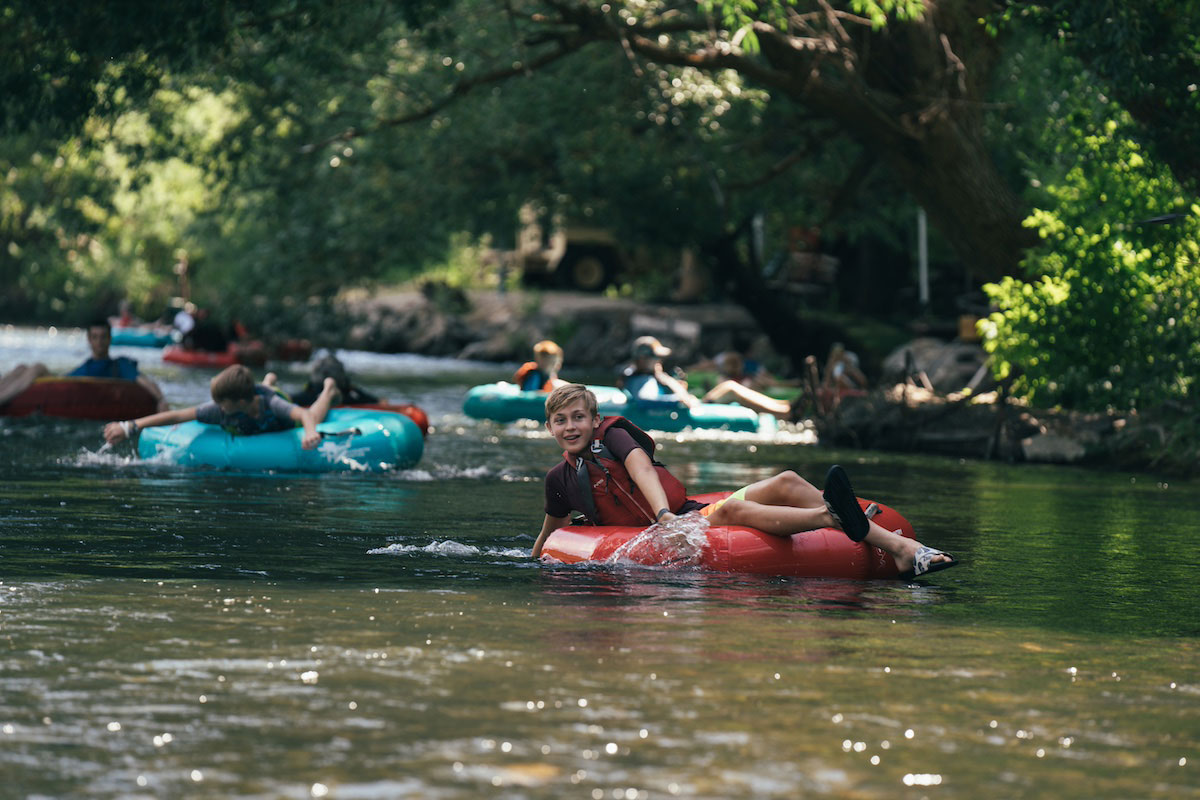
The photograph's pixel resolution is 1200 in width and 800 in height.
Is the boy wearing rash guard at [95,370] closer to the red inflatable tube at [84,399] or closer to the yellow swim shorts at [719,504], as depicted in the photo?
the red inflatable tube at [84,399]

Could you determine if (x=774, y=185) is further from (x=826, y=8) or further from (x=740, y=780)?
(x=740, y=780)

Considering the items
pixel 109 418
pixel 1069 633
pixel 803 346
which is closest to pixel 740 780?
pixel 1069 633

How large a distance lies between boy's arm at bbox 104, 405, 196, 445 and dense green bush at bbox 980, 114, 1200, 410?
8.20m

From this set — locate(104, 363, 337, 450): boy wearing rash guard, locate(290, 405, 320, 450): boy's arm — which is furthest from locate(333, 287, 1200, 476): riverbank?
locate(290, 405, 320, 450): boy's arm

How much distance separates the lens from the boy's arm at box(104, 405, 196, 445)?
14461 mm

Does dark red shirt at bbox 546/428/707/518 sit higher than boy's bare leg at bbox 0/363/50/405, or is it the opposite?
boy's bare leg at bbox 0/363/50/405

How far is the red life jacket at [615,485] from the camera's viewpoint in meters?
9.79

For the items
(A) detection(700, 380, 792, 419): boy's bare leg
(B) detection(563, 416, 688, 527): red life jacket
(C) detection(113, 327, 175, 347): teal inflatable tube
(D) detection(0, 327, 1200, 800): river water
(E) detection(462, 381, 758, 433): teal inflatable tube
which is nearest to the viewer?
(D) detection(0, 327, 1200, 800): river water

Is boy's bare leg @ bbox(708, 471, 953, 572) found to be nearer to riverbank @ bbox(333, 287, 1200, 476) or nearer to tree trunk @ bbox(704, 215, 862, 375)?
riverbank @ bbox(333, 287, 1200, 476)

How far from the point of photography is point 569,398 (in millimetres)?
9656

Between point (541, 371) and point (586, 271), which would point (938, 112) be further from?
point (586, 271)

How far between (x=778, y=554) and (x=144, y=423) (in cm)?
705

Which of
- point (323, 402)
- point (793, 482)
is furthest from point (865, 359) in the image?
point (793, 482)

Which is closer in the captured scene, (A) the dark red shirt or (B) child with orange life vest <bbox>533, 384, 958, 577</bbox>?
(B) child with orange life vest <bbox>533, 384, 958, 577</bbox>
